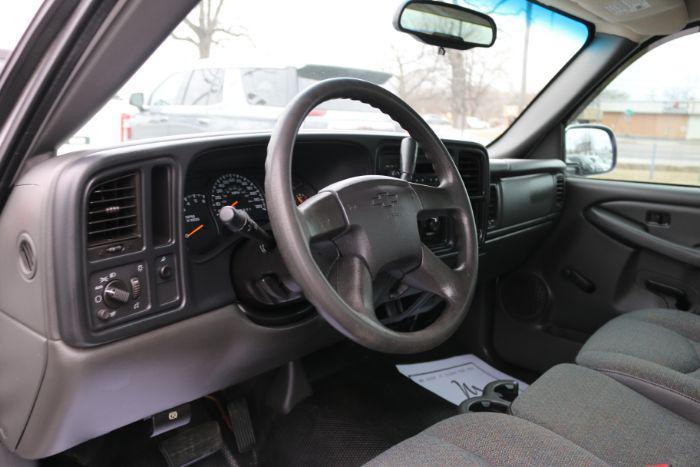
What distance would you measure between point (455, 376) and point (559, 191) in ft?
3.27

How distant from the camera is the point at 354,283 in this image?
1.11 m

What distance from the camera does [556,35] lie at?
2619 mm

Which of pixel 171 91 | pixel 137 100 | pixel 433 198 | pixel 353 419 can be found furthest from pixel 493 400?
pixel 171 91

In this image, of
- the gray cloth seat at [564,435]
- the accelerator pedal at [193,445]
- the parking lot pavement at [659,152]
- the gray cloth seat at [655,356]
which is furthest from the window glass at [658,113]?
the accelerator pedal at [193,445]

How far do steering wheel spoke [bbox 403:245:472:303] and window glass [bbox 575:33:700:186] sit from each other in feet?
5.72

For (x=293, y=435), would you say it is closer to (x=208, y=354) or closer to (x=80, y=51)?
(x=208, y=354)

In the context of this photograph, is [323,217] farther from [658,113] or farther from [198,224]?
[658,113]

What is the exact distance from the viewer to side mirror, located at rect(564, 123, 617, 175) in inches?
110

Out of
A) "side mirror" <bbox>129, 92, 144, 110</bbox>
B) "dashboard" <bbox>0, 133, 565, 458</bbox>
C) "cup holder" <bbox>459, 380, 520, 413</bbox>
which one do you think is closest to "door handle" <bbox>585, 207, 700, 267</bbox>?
"cup holder" <bbox>459, 380, 520, 413</bbox>

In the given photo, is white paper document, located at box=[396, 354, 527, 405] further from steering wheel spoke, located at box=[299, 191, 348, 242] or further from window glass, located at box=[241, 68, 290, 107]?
steering wheel spoke, located at box=[299, 191, 348, 242]

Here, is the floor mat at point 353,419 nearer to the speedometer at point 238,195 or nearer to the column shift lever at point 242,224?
the speedometer at point 238,195

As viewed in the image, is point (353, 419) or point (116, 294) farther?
point (353, 419)

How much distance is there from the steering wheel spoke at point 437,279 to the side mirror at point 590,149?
1849 mm

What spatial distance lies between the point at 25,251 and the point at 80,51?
1.39ft
